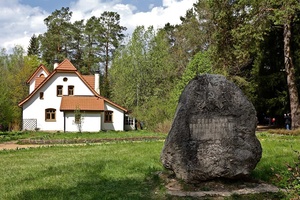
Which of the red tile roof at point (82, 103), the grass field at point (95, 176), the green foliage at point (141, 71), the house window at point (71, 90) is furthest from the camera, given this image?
the green foliage at point (141, 71)

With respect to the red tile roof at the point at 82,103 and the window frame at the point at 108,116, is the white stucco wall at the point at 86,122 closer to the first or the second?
the red tile roof at the point at 82,103

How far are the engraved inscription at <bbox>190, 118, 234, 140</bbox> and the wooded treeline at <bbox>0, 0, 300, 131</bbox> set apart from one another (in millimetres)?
15679

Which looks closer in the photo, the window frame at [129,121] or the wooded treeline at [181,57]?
the wooded treeline at [181,57]

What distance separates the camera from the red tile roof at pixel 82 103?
32.8 meters

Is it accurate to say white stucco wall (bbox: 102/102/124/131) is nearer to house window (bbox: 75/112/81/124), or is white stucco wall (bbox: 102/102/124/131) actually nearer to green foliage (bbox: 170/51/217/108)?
house window (bbox: 75/112/81/124)

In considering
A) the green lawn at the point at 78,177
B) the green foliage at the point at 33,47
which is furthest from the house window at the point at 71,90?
the green foliage at the point at 33,47

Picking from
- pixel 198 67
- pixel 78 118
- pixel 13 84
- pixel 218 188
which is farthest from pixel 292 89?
pixel 13 84

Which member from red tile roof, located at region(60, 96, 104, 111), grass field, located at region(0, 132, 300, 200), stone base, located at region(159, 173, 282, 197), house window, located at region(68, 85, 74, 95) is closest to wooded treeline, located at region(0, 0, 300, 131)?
red tile roof, located at region(60, 96, 104, 111)

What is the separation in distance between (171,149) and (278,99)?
24.4 metres

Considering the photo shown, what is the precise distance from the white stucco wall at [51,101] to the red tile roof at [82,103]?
804 millimetres

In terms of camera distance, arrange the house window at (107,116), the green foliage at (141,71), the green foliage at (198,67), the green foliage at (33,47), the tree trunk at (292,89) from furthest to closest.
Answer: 1. the green foliage at (33,47)
2. the green foliage at (141,71)
3. the house window at (107,116)
4. the green foliage at (198,67)
5. the tree trunk at (292,89)

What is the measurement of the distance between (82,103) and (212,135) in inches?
1068

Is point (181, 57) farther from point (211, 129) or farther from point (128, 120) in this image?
point (211, 129)

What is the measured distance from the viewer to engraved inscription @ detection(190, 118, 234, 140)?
24.9 ft
